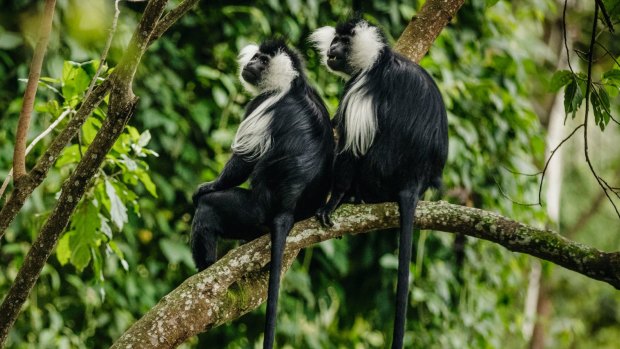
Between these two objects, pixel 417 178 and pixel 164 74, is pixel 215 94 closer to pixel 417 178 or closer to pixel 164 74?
pixel 164 74

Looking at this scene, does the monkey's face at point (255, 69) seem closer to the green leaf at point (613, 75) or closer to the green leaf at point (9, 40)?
the green leaf at point (9, 40)

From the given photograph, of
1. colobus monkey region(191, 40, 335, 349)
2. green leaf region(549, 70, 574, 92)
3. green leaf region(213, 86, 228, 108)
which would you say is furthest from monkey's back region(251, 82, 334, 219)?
green leaf region(213, 86, 228, 108)

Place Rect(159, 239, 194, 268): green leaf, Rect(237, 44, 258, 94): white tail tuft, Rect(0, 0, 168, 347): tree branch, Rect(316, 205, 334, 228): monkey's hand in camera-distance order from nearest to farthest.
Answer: Rect(0, 0, 168, 347): tree branch → Rect(316, 205, 334, 228): monkey's hand → Rect(237, 44, 258, 94): white tail tuft → Rect(159, 239, 194, 268): green leaf

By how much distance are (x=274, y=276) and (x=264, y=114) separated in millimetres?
751

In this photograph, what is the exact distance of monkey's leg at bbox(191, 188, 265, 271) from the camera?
2.67m

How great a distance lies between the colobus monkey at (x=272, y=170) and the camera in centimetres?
263

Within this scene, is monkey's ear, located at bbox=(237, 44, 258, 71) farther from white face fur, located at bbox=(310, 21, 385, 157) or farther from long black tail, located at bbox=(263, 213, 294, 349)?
long black tail, located at bbox=(263, 213, 294, 349)

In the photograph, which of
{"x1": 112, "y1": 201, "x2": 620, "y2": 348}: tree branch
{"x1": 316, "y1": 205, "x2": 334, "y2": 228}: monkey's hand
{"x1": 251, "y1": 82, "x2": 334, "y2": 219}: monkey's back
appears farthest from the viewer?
{"x1": 251, "y1": 82, "x2": 334, "y2": 219}: monkey's back

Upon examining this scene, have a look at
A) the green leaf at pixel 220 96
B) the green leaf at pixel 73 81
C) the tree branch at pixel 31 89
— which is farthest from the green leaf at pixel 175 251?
the tree branch at pixel 31 89

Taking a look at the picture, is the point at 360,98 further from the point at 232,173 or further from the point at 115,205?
the point at 115,205

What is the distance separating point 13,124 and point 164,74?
2.68 feet

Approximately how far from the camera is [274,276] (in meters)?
2.18

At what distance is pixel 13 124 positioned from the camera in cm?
342

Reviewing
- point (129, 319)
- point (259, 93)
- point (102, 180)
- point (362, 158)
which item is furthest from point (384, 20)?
point (102, 180)
